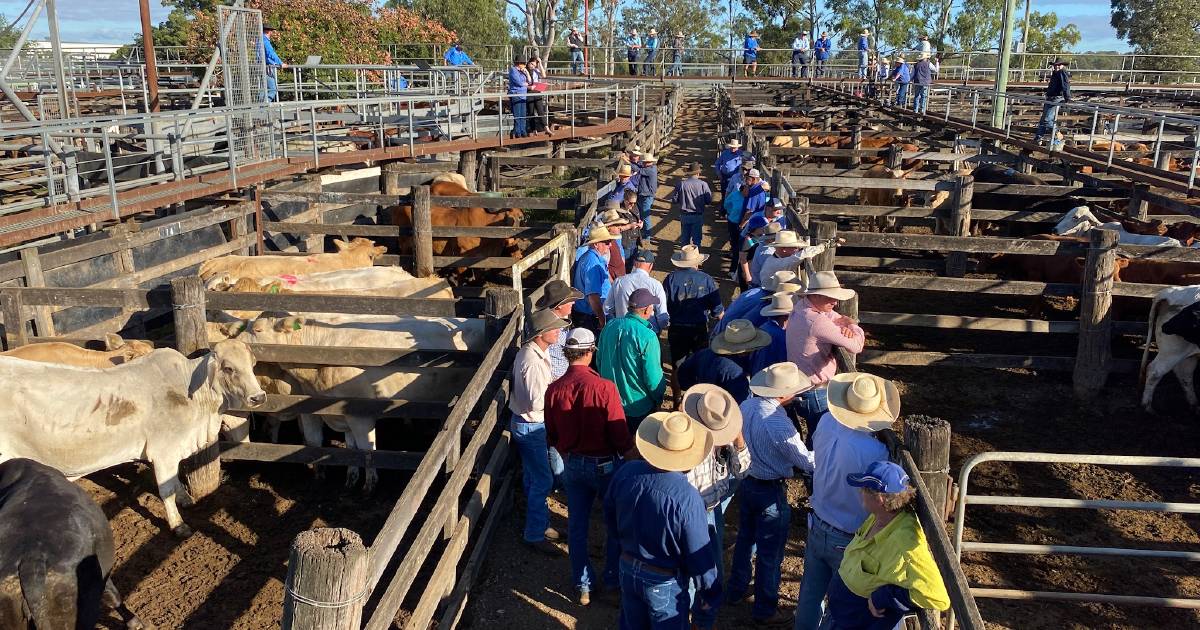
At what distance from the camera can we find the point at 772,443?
15.9 feet

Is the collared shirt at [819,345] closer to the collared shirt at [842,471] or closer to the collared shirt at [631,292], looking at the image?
the collared shirt at [842,471]

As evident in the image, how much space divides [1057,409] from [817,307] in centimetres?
404

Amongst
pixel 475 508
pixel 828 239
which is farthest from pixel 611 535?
pixel 828 239

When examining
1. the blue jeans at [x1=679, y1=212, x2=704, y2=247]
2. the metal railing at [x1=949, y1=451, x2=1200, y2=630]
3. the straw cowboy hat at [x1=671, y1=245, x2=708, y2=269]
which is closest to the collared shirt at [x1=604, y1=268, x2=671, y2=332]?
the straw cowboy hat at [x1=671, y1=245, x2=708, y2=269]

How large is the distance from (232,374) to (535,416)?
7.99 feet

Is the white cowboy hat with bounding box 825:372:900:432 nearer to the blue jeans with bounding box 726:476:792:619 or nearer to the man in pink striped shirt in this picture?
the blue jeans with bounding box 726:476:792:619

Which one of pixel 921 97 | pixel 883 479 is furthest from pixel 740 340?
pixel 921 97

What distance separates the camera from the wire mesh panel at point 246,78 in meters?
12.7

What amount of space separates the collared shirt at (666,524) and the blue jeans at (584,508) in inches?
40.5

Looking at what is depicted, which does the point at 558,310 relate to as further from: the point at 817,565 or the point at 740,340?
the point at 817,565

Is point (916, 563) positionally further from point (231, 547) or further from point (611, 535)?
point (231, 547)

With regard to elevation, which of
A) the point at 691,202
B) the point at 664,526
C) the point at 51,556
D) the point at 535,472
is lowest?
the point at 535,472

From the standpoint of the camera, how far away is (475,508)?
5.62 metres

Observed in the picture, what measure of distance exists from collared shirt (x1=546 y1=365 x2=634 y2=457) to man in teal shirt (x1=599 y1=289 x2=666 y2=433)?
26.9 inches
